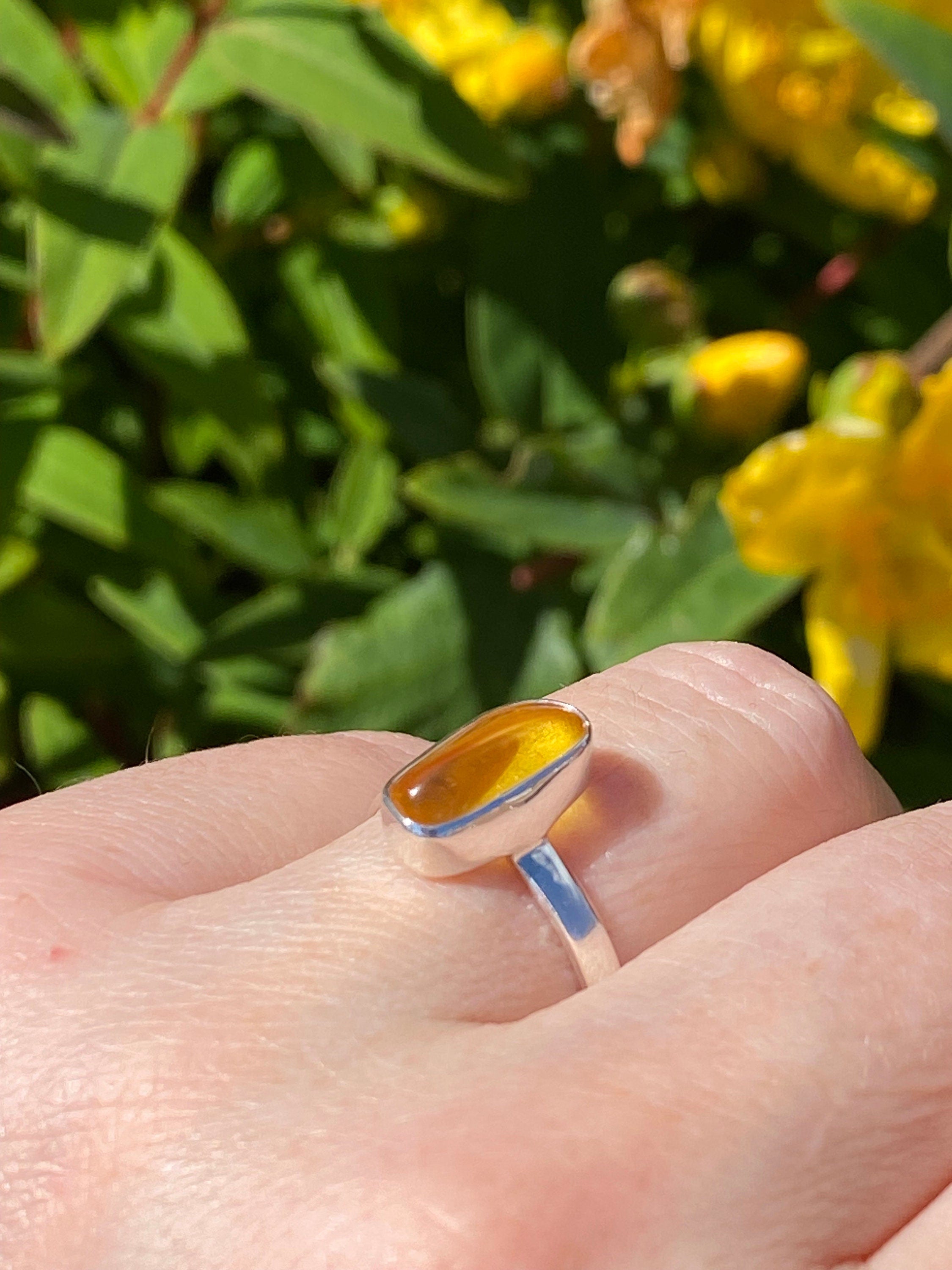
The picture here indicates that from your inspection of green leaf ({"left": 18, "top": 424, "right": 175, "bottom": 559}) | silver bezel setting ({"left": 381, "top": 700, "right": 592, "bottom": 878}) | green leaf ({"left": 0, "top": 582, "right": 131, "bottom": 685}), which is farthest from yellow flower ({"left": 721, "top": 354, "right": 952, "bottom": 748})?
green leaf ({"left": 0, "top": 582, "right": 131, "bottom": 685})

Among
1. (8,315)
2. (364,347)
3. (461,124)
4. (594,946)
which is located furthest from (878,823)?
(8,315)

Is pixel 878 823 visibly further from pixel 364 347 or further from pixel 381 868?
pixel 364 347

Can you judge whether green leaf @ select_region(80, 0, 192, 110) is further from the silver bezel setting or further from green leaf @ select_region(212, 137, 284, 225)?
the silver bezel setting

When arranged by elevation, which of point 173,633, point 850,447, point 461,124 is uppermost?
point 461,124

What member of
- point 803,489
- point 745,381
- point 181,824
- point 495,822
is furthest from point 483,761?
point 745,381

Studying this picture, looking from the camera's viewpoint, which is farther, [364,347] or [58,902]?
[364,347]

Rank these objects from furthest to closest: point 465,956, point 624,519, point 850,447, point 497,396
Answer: point 497,396 < point 624,519 < point 850,447 < point 465,956

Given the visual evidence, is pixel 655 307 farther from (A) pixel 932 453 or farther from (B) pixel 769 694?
(B) pixel 769 694
